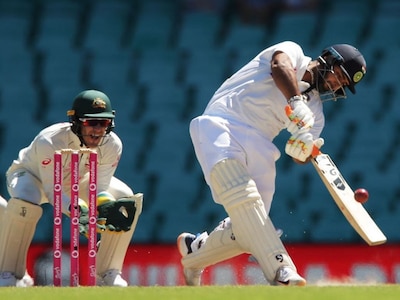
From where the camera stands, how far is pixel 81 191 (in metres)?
5.71

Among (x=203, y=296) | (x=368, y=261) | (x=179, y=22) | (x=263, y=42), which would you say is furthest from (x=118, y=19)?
(x=203, y=296)

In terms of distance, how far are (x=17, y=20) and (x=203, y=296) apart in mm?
5693

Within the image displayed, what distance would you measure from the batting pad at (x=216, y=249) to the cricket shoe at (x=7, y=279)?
777 millimetres

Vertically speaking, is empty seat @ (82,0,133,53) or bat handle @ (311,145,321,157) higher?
empty seat @ (82,0,133,53)

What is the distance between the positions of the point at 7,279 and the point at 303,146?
1572mm

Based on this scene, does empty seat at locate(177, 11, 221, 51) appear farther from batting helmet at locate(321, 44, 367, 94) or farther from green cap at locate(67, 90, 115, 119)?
batting helmet at locate(321, 44, 367, 94)

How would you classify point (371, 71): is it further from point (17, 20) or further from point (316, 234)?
point (17, 20)

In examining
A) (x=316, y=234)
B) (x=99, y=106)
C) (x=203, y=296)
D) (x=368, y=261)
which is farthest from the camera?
(x=316, y=234)

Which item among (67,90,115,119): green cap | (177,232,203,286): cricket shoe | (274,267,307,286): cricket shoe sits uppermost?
(67,90,115,119): green cap

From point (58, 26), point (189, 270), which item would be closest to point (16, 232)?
point (189, 270)

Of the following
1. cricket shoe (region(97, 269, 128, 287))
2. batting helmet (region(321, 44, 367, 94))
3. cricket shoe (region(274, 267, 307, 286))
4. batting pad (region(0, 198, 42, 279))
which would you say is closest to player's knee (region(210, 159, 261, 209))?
cricket shoe (region(274, 267, 307, 286))

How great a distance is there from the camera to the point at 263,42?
30.5ft

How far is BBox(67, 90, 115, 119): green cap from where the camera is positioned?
5.30m

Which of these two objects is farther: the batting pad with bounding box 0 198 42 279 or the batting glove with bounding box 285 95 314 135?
the batting pad with bounding box 0 198 42 279
